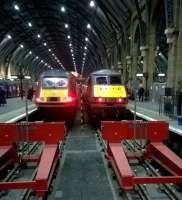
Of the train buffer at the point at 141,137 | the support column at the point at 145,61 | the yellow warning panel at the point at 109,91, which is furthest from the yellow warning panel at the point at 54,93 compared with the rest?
the support column at the point at 145,61

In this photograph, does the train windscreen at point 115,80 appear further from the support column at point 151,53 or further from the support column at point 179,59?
the support column at point 151,53

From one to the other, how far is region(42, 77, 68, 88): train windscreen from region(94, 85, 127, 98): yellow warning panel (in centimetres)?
168

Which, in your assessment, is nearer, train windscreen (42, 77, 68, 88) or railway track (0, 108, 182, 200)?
railway track (0, 108, 182, 200)

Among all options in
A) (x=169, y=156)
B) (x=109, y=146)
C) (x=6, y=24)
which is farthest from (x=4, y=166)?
(x=6, y=24)

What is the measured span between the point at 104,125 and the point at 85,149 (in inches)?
113

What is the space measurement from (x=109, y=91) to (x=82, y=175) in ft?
29.5

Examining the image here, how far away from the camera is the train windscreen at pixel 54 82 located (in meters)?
16.9

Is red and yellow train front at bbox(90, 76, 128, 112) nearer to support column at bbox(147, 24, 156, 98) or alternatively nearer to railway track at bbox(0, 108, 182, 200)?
railway track at bbox(0, 108, 182, 200)

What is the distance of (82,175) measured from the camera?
8.48 meters

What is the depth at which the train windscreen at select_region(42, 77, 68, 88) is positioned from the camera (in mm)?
16922

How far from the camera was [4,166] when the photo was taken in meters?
8.61

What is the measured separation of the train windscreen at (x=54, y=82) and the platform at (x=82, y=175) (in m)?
5.05

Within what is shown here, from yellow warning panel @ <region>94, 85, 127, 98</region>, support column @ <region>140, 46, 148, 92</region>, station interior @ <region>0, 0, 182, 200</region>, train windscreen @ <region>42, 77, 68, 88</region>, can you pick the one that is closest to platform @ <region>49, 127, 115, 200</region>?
station interior @ <region>0, 0, 182, 200</region>

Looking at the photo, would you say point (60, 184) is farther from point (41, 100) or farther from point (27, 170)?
point (41, 100)
